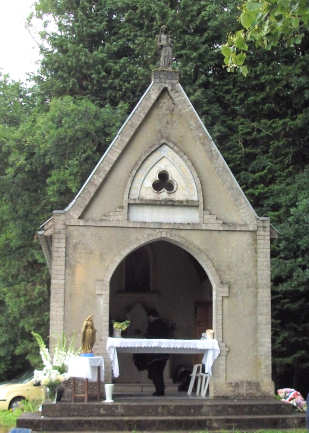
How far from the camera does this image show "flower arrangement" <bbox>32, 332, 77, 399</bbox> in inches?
532

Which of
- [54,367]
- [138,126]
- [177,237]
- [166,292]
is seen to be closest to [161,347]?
[54,367]

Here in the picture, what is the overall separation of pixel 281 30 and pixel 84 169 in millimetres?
14885

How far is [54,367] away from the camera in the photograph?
13750 mm

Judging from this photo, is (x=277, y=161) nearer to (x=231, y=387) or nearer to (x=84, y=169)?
(x=84, y=169)

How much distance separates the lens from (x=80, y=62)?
2653cm

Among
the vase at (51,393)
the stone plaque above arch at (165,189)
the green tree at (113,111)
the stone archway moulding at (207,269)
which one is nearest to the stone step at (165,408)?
the vase at (51,393)

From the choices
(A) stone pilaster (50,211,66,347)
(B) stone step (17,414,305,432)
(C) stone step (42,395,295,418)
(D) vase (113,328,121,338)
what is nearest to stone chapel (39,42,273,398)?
(A) stone pilaster (50,211,66,347)

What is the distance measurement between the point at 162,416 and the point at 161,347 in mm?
1724

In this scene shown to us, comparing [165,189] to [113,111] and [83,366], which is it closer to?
[83,366]

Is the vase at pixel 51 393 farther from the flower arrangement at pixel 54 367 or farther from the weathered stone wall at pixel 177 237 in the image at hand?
the weathered stone wall at pixel 177 237

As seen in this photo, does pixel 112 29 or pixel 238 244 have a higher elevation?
pixel 112 29

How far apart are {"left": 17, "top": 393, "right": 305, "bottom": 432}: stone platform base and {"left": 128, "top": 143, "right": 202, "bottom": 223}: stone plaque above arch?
13.5 ft

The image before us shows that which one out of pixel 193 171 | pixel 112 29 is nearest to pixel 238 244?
pixel 193 171

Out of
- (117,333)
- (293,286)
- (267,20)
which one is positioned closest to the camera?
(267,20)
